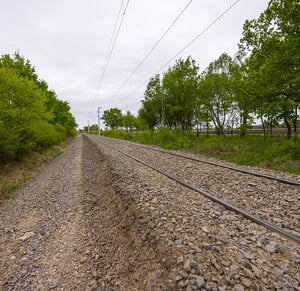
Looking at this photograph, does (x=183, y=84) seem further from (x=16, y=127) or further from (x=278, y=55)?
(x=16, y=127)

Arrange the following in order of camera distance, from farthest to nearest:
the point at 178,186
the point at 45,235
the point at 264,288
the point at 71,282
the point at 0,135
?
1. the point at 0,135
2. the point at 178,186
3. the point at 45,235
4. the point at 71,282
5. the point at 264,288

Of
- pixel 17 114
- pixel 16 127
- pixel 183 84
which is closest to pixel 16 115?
pixel 17 114

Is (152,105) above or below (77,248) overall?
above

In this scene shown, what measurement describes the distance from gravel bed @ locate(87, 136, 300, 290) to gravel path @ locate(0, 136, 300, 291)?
0.4 inches

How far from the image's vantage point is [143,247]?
9.96 ft

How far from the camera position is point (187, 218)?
3457 millimetres

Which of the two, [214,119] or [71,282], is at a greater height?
[214,119]

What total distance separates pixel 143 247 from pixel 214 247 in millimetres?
1176

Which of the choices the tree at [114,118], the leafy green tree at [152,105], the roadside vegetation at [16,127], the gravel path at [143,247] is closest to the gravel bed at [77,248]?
the gravel path at [143,247]

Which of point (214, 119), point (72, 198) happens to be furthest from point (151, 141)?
point (72, 198)

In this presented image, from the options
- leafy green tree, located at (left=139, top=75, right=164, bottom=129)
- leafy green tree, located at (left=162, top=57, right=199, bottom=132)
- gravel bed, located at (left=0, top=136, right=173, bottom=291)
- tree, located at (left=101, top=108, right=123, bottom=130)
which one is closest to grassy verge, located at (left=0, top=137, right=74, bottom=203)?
gravel bed, located at (left=0, top=136, right=173, bottom=291)

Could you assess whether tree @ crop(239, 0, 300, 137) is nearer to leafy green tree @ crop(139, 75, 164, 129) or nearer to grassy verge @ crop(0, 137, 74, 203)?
grassy verge @ crop(0, 137, 74, 203)

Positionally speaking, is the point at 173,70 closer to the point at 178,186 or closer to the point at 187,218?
the point at 178,186

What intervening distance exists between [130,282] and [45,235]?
2577mm
